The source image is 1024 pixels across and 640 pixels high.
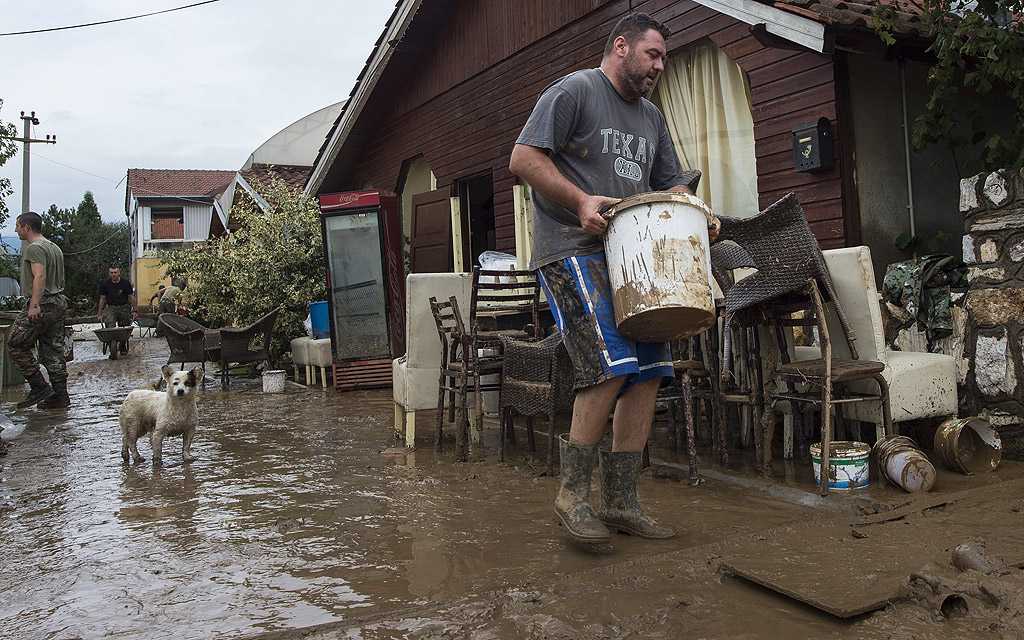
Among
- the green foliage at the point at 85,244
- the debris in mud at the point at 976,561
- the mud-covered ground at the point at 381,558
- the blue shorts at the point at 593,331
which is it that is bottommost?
the mud-covered ground at the point at 381,558

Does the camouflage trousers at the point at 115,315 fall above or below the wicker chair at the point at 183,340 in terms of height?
above

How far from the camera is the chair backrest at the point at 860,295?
3990mm

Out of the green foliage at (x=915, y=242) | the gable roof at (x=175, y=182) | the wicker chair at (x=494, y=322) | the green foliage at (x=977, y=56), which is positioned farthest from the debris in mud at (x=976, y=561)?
the gable roof at (x=175, y=182)

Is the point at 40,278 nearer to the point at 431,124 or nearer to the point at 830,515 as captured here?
the point at 431,124

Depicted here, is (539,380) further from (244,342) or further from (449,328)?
(244,342)

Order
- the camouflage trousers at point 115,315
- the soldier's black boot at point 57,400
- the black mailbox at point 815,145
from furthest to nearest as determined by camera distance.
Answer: the camouflage trousers at point 115,315
the soldier's black boot at point 57,400
the black mailbox at point 815,145

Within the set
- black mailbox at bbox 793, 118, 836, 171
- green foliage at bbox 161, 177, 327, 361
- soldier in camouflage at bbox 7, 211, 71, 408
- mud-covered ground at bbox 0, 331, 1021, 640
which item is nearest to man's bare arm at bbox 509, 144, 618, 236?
mud-covered ground at bbox 0, 331, 1021, 640

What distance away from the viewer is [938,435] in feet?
13.1

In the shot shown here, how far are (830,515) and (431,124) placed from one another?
9392mm

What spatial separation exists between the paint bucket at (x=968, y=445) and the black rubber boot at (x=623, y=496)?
180cm

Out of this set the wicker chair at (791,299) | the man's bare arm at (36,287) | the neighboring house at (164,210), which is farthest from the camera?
the neighboring house at (164,210)

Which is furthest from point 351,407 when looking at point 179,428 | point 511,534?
point 511,534

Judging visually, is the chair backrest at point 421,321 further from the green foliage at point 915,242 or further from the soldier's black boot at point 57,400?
the soldier's black boot at point 57,400

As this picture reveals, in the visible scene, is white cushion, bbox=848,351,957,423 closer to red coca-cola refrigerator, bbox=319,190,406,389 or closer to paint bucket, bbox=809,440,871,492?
paint bucket, bbox=809,440,871,492
